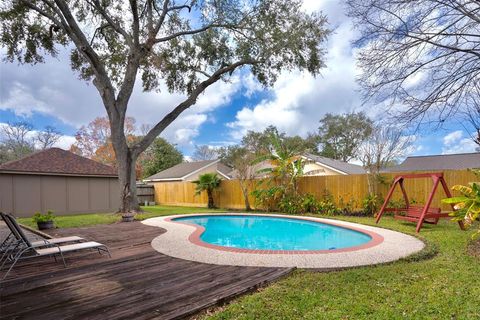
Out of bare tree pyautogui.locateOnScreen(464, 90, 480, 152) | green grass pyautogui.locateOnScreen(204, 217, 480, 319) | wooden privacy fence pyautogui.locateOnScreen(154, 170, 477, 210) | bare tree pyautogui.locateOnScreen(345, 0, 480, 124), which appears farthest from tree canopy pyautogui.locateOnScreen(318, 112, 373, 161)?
green grass pyautogui.locateOnScreen(204, 217, 480, 319)

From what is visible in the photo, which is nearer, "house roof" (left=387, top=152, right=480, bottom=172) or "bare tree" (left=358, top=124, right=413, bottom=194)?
"bare tree" (left=358, top=124, right=413, bottom=194)

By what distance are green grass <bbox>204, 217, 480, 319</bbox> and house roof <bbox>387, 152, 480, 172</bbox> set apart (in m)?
25.0

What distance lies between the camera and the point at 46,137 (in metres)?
38.6

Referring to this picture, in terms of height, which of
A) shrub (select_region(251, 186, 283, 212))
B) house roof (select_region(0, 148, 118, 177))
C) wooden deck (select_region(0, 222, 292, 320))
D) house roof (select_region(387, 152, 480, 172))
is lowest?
wooden deck (select_region(0, 222, 292, 320))

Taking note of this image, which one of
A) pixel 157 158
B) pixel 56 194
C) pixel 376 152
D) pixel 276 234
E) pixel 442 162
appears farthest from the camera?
pixel 157 158

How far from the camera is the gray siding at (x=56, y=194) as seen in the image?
15875 millimetres

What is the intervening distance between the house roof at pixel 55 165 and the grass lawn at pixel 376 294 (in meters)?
16.9

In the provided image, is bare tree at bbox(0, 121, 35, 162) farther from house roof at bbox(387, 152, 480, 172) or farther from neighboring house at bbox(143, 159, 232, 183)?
house roof at bbox(387, 152, 480, 172)

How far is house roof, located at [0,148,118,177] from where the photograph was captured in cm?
1627

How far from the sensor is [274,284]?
4699 millimetres

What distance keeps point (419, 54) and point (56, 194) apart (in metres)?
19.0

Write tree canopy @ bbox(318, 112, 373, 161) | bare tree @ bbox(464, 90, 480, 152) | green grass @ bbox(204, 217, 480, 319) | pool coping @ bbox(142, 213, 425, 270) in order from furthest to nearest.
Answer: tree canopy @ bbox(318, 112, 373, 161), bare tree @ bbox(464, 90, 480, 152), pool coping @ bbox(142, 213, 425, 270), green grass @ bbox(204, 217, 480, 319)

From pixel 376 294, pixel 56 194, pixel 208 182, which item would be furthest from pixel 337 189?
pixel 56 194

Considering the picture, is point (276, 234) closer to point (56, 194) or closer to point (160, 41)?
point (160, 41)
